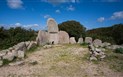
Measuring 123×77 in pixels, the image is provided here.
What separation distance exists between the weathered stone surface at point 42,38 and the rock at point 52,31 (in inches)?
22.5

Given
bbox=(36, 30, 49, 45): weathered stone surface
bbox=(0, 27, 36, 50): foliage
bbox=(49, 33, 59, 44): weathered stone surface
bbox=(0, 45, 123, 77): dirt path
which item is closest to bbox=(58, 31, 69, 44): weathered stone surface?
bbox=(49, 33, 59, 44): weathered stone surface

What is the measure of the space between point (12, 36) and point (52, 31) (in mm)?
7022

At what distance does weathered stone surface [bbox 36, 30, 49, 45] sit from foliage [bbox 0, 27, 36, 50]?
3723 mm

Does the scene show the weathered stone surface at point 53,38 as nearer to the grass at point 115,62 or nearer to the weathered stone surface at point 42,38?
the weathered stone surface at point 42,38

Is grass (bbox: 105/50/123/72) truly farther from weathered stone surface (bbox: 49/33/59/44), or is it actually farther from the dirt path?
weathered stone surface (bbox: 49/33/59/44)

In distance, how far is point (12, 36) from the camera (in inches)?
869

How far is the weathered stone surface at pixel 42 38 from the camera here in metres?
16.4

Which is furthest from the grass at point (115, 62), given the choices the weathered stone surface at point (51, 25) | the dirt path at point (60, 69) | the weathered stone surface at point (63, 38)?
the weathered stone surface at point (51, 25)

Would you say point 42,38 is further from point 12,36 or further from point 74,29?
point 74,29

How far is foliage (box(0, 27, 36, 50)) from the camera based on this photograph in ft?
63.4

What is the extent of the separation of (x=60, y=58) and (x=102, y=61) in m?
3.00

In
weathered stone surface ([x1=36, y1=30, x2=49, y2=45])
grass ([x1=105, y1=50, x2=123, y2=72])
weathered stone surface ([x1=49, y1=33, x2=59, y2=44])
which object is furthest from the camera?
weathered stone surface ([x1=49, y1=33, x2=59, y2=44])

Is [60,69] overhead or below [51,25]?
below

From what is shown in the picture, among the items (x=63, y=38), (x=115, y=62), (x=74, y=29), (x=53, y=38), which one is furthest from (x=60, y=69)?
(x=74, y=29)
